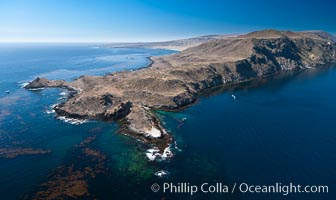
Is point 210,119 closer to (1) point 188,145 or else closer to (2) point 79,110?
(1) point 188,145

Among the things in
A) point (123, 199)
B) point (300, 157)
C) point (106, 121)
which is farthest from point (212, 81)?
point (123, 199)

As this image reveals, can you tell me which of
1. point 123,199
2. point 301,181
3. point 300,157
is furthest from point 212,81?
point 123,199

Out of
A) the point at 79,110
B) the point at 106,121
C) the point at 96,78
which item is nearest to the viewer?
the point at 106,121

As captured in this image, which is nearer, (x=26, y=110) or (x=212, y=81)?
(x=26, y=110)

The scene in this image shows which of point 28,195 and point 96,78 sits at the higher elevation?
point 96,78

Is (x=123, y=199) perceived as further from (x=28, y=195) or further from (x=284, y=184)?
(x=284, y=184)

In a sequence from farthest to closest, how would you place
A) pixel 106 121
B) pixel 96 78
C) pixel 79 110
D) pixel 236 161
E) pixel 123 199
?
pixel 96 78 → pixel 79 110 → pixel 106 121 → pixel 236 161 → pixel 123 199
